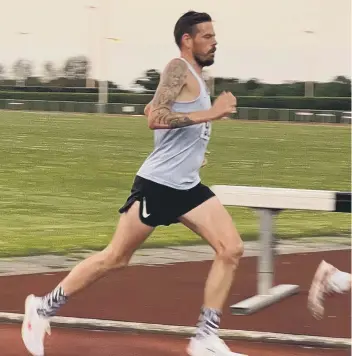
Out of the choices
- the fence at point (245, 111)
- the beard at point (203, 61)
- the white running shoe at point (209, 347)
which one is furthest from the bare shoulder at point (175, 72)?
the fence at point (245, 111)

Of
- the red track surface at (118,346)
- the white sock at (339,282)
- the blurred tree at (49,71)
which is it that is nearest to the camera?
the red track surface at (118,346)

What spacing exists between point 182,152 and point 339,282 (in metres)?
1.40

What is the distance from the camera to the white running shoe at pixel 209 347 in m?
5.32

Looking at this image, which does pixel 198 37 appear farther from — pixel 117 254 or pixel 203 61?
pixel 117 254

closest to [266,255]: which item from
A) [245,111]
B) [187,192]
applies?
[187,192]

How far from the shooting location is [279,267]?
9359 mm

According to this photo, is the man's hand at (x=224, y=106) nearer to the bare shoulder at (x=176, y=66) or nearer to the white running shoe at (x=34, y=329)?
the bare shoulder at (x=176, y=66)

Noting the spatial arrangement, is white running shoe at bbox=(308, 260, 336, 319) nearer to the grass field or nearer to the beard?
the beard

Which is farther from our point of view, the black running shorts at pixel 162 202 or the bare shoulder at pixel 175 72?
the black running shorts at pixel 162 202

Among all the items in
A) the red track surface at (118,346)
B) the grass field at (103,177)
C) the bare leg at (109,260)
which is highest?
the bare leg at (109,260)

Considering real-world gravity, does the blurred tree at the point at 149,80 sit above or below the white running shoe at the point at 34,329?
above

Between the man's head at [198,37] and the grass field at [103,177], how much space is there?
5341 mm

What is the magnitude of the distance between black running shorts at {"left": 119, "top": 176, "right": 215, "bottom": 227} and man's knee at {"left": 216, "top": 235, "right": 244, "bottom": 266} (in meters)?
0.27

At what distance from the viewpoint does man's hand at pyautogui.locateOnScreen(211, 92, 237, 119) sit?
5.14 m
